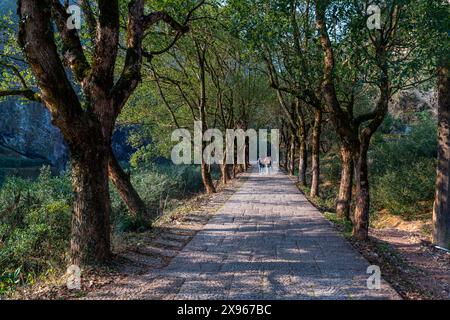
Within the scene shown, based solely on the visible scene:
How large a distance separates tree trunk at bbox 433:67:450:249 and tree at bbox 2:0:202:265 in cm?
779

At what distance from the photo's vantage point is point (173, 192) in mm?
21891

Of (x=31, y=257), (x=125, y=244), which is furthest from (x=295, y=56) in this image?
(x=31, y=257)

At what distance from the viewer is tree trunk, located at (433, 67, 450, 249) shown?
33.0 feet


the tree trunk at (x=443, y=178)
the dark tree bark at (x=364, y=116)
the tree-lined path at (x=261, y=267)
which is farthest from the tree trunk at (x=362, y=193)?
the tree trunk at (x=443, y=178)

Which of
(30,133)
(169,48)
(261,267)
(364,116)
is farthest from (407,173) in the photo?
(30,133)

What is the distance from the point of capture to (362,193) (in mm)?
8156

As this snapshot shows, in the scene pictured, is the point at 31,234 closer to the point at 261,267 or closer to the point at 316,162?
the point at 261,267

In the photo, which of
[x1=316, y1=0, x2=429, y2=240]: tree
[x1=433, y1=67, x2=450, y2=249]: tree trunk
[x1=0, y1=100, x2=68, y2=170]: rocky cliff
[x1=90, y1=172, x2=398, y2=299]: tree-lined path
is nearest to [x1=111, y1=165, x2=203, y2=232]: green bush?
[x1=90, y1=172, x2=398, y2=299]: tree-lined path

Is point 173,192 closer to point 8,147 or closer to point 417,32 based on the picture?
point 417,32

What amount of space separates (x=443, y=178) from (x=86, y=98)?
8.79 meters

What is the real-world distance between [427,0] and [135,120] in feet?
45.4

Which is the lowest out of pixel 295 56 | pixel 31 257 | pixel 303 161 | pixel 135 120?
pixel 31 257

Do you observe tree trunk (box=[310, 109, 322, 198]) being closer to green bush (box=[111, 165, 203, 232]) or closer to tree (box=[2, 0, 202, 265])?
green bush (box=[111, 165, 203, 232])

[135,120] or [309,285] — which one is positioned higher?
[135,120]
